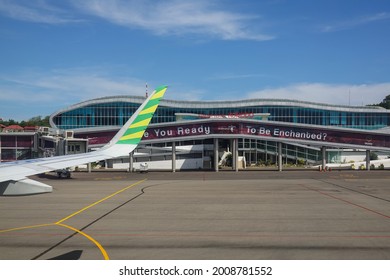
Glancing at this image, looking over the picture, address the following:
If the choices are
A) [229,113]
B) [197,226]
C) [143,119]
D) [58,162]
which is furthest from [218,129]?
[229,113]

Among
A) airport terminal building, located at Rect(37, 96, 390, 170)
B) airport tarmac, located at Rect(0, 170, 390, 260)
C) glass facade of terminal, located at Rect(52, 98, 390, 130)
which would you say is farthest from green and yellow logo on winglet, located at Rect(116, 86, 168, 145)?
glass facade of terminal, located at Rect(52, 98, 390, 130)

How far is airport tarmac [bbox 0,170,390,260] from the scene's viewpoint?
13.6 metres

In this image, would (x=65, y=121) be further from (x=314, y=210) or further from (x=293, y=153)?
(x=314, y=210)

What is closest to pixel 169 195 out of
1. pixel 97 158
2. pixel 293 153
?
pixel 97 158

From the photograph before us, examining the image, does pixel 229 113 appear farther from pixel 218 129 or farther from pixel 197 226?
pixel 197 226

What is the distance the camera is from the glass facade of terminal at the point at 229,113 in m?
107

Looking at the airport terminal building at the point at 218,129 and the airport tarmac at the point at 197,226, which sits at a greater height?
the airport terminal building at the point at 218,129

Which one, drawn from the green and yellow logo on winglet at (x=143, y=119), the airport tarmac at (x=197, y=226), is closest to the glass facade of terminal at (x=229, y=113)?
the airport tarmac at (x=197, y=226)

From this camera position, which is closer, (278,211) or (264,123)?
(278,211)

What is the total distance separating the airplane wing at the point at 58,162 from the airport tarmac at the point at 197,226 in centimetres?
338

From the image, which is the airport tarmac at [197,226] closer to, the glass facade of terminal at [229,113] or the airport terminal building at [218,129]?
the airport terminal building at [218,129]

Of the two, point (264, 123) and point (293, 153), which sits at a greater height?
point (264, 123)

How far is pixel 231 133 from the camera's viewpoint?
199ft

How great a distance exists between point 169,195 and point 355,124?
95.1m
